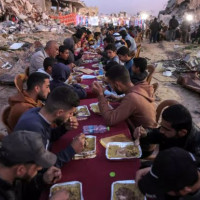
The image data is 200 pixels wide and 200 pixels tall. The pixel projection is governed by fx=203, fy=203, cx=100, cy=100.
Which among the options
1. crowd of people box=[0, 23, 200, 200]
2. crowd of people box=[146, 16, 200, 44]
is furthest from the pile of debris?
crowd of people box=[0, 23, 200, 200]

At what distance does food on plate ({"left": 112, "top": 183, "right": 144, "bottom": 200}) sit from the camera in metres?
1.66

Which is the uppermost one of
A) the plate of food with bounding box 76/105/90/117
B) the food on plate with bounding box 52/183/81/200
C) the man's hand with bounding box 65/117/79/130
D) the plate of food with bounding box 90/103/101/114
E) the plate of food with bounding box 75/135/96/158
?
the man's hand with bounding box 65/117/79/130

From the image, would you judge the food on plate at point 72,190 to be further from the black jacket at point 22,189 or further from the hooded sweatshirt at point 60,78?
the hooded sweatshirt at point 60,78

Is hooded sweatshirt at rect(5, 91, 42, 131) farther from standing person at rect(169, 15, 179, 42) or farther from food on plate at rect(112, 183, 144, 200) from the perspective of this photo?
standing person at rect(169, 15, 179, 42)

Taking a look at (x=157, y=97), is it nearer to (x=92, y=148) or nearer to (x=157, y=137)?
(x=157, y=137)

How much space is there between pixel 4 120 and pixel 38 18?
55.0ft

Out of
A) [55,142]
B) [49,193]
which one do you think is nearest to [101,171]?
[49,193]

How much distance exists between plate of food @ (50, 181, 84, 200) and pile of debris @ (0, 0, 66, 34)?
12.3 m

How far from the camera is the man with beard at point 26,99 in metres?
2.87

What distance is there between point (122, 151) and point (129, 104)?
732mm

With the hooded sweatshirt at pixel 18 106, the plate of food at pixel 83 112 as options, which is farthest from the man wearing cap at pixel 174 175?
the hooded sweatshirt at pixel 18 106

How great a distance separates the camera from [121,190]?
1.71 m

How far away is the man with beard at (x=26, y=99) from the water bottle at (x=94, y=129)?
2.91 feet

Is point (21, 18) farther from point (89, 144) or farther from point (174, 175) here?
point (174, 175)
